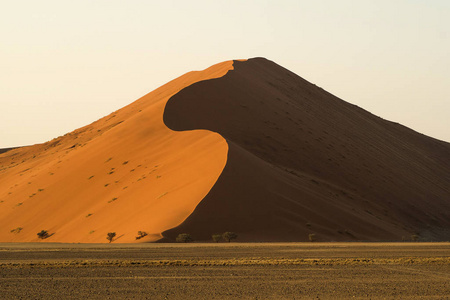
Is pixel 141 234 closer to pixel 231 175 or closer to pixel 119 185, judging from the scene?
pixel 231 175

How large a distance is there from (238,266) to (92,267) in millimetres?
5256

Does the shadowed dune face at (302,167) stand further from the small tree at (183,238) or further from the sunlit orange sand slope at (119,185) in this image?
the sunlit orange sand slope at (119,185)

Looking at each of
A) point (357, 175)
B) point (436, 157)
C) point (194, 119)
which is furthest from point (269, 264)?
point (436, 157)

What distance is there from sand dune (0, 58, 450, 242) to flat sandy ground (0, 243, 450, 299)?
32.4 feet

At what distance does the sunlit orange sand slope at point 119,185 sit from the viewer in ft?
158

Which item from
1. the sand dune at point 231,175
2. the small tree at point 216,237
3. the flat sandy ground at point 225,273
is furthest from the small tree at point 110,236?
the flat sandy ground at point 225,273

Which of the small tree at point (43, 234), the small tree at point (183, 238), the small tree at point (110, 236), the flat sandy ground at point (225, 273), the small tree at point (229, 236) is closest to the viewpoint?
the flat sandy ground at point (225, 273)

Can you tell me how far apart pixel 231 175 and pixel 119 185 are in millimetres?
10898

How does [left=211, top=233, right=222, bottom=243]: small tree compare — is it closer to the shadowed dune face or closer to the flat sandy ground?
the shadowed dune face

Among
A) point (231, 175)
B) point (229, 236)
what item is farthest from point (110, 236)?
point (231, 175)

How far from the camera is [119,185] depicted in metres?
57.0

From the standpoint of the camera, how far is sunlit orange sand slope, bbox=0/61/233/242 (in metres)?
48.2

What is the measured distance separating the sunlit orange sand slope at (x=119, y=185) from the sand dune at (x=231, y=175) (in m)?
0.15

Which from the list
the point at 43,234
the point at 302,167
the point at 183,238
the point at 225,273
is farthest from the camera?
the point at 302,167
